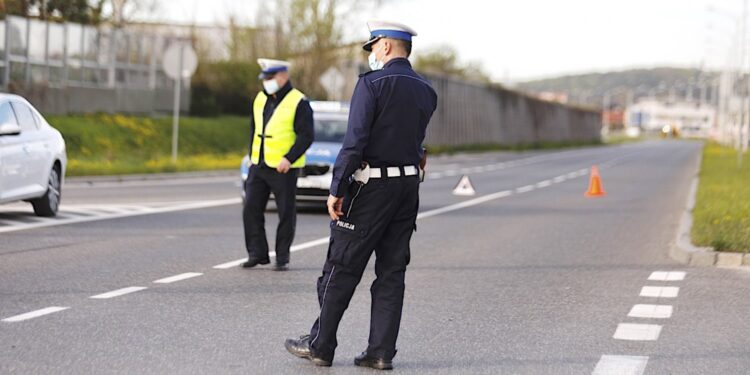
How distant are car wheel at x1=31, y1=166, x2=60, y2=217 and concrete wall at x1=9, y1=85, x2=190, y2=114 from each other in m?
19.2

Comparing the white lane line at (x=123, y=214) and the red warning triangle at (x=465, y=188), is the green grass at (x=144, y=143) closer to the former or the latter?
the white lane line at (x=123, y=214)

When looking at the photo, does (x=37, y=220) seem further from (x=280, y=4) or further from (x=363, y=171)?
(x=280, y=4)

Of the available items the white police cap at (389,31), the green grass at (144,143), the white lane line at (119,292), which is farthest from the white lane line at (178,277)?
the green grass at (144,143)

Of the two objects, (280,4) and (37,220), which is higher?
(280,4)

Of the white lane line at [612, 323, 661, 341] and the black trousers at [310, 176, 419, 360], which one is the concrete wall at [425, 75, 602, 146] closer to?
the white lane line at [612, 323, 661, 341]

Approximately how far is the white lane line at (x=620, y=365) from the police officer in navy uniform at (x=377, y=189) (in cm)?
117

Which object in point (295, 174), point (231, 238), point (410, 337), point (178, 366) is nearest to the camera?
point (178, 366)

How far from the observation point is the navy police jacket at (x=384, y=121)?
7.62 meters

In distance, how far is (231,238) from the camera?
16172 millimetres

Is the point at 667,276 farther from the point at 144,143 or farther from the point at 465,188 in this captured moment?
the point at 144,143

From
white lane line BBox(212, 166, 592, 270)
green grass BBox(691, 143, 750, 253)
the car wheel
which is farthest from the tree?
the car wheel

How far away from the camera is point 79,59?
1649 inches

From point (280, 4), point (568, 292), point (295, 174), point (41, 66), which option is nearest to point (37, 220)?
point (295, 174)

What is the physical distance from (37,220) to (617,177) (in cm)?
2590
